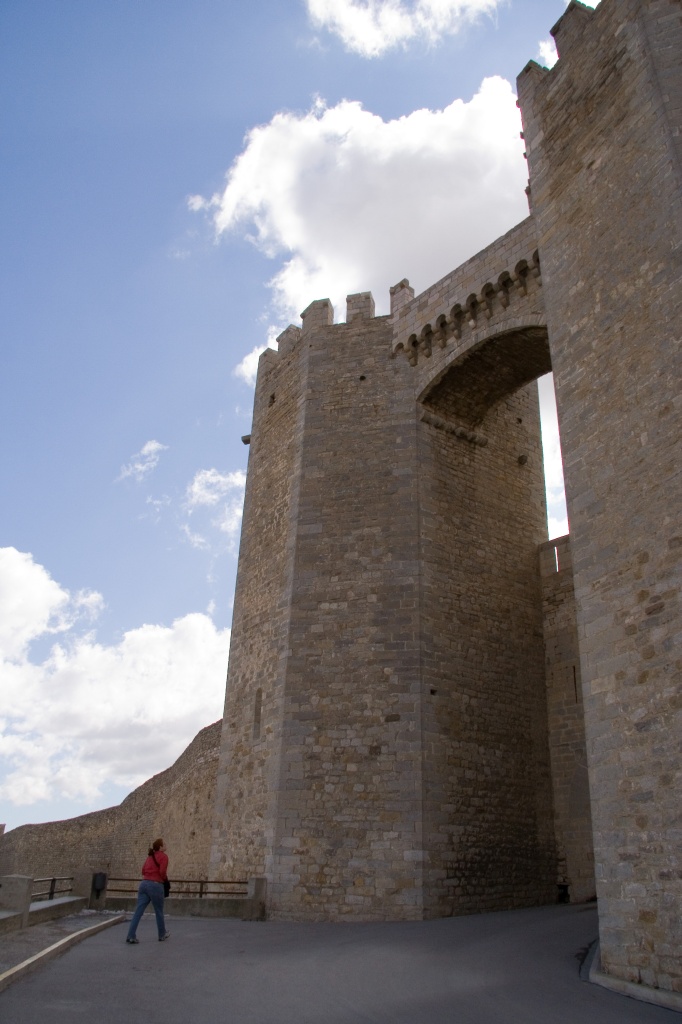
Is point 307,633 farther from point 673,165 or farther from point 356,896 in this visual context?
point 673,165

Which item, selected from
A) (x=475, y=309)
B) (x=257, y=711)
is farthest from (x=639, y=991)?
(x=475, y=309)

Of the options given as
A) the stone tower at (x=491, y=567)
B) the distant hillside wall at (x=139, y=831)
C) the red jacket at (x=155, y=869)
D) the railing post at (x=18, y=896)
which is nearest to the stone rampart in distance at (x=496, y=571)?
the stone tower at (x=491, y=567)

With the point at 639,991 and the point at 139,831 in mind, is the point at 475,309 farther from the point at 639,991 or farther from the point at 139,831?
the point at 139,831

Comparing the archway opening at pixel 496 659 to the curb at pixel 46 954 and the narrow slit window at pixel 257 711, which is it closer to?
the narrow slit window at pixel 257 711

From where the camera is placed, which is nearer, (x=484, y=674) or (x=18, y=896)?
(x=18, y=896)

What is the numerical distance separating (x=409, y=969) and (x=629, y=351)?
18.9ft

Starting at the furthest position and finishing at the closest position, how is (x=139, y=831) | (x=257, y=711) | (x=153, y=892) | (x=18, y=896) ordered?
(x=139, y=831) < (x=257, y=711) < (x=18, y=896) < (x=153, y=892)

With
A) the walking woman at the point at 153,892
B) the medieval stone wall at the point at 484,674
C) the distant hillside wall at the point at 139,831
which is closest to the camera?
the walking woman at the point at 153,892

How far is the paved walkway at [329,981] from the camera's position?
466cm

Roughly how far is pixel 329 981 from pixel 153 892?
9.04ft

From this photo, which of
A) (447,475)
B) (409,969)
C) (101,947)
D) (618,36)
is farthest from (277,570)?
(618,36)

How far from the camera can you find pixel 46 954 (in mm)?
6250

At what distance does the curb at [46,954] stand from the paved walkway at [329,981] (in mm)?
82

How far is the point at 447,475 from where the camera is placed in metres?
12.5
